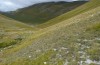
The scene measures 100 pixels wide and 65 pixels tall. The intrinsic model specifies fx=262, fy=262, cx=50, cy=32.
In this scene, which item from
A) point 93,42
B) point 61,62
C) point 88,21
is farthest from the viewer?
point 88,21

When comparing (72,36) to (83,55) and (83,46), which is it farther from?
(83,55)

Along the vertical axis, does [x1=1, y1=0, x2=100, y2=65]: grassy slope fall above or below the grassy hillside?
above

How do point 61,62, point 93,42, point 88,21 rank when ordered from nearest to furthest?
point 61,62
point 93,42
point 88,21

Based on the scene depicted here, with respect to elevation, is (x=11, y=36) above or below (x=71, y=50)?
below

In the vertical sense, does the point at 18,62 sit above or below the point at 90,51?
below

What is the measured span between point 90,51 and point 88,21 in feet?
59.9

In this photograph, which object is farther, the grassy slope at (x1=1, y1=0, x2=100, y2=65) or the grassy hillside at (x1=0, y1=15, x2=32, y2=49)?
the grassy hillside at (x1=0, y1=15, x2=32, y2=49)

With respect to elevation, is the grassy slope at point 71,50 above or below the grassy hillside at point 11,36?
above

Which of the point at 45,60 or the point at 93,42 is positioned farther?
the point at 93,42

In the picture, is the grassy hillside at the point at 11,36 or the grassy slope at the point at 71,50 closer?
the grassy slope at the point at 71,50

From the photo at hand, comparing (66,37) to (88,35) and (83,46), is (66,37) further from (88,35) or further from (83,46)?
(83,46)

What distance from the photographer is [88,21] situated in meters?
51.3

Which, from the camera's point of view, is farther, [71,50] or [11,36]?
[11,36]

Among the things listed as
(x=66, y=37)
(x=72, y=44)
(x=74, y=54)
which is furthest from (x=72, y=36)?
(x=74, y=54)
